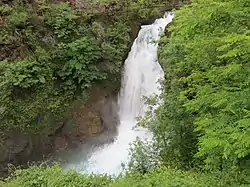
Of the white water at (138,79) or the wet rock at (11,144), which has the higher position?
the white water at (138,79)

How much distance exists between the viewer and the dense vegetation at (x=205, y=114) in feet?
14.8

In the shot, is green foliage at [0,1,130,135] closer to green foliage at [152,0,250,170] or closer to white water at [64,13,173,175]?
white water at [64,13,173,175]

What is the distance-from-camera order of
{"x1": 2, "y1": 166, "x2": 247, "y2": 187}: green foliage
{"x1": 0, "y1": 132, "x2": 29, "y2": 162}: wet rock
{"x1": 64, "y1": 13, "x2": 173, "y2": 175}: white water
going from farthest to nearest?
{"x1": 64, "y1": 13, "x2": 173, "y2": 175}: white water, {"x1": 0, "y1": 132, "x2": 29, "y2": 162}: wet rock, {"x1": 2, "y1": 166, "x2": 247, "y2": 187}: green foliage

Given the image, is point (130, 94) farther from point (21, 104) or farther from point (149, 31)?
point (21, 104)

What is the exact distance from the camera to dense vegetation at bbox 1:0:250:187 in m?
4.51

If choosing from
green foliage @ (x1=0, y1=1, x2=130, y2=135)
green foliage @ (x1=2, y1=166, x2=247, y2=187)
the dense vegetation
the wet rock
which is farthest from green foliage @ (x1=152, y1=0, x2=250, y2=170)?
the wet rock

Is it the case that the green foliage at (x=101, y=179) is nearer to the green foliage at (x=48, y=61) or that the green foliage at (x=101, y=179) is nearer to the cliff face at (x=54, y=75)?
the cliff face at (x=54, y=75)

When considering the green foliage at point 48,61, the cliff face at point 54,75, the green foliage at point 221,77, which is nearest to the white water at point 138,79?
the cliff face at point 54,75

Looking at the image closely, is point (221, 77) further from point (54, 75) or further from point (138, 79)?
point (138, 79)

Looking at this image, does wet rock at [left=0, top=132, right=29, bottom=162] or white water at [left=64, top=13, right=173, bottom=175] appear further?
white water at [left=64, top=13, right=173, bottom=175]

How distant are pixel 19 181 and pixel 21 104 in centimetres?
383

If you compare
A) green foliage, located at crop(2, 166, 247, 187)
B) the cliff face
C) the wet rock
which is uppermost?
the cliff face

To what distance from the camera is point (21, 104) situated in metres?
11.1

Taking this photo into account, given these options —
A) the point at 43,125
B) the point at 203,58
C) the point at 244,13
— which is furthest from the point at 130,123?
the point at 244,13
